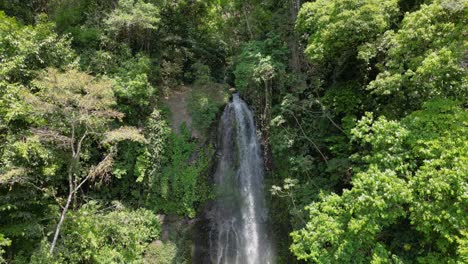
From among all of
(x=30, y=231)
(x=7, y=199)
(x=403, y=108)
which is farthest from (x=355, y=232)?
(x=7, y=199)

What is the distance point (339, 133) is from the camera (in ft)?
36.7

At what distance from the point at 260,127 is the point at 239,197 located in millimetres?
3384

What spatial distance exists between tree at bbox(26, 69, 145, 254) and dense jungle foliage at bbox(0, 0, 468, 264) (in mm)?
62

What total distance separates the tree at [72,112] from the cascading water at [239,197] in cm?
454

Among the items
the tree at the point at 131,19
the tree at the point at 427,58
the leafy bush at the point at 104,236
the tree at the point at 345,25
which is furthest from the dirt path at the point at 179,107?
the tree at the point at 427,58

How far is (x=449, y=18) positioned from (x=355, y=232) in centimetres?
575

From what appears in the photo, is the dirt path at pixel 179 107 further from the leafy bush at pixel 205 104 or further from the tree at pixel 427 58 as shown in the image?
the tree at pixel 427 58

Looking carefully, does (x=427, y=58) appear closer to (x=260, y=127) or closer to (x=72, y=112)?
(x=260, y=127)

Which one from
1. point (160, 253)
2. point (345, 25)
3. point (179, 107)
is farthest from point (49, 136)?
point (345, 25)

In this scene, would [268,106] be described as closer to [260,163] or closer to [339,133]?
[260,163]

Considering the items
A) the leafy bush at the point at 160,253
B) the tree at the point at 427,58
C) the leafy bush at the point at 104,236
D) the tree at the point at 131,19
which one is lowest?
the leafy bush at the point at 160,253

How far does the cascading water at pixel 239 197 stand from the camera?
12.7 metres

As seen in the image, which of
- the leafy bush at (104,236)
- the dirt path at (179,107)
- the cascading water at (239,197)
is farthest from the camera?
the dirt path at (179,107)

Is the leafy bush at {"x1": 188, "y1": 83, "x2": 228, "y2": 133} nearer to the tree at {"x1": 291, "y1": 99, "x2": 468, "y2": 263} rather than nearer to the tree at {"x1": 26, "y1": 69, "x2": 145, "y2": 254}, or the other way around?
the tree at {"x1": 26, "y1": 69, "x2": 145, "y2": 254}
